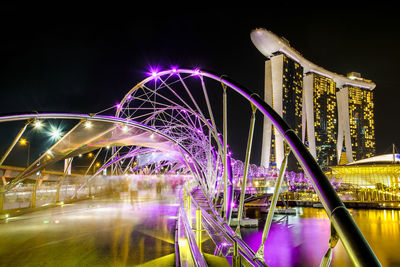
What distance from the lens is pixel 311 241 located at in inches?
1214

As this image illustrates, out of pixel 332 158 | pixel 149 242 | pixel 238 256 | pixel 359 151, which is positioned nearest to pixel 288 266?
pixel 149 242

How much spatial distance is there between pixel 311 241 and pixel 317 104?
486ft

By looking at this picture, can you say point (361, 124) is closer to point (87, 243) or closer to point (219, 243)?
point (87, 243)

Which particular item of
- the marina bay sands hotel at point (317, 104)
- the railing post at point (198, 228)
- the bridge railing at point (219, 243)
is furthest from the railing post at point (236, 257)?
the marina bay sands hotel at point (317, 104)

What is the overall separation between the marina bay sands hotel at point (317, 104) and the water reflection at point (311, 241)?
3037 inches

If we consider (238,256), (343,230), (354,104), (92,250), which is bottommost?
(92,250)

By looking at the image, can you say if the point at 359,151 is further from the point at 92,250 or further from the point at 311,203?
the point at 92,250

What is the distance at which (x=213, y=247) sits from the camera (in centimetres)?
646

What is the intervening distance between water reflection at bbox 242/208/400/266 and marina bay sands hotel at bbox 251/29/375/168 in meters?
77.1

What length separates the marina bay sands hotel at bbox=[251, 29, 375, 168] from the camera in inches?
5032

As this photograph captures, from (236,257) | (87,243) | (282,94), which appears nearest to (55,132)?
(87,243)

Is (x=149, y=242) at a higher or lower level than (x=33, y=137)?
lower

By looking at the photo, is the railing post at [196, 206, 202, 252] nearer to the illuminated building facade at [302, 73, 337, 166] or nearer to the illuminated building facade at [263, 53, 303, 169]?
the illuminated building facade at [263, 53, 303, 169]

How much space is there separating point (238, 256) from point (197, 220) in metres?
4.67
